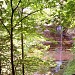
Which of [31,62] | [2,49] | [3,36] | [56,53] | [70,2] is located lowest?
[56,53]

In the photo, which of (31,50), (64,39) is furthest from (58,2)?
(64,39)

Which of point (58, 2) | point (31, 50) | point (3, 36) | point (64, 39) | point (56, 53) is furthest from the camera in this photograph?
point (64, 39)

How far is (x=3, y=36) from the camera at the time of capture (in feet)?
15.6

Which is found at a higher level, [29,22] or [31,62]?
[29,22]

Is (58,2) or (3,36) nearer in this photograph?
(58,2)

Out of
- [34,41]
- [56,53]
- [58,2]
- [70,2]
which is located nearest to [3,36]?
[34,41]

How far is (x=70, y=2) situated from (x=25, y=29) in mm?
1296

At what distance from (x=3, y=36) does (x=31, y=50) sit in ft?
5.34

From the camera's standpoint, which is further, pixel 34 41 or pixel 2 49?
pixel 34 41

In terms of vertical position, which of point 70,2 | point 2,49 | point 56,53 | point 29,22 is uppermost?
point 70,2

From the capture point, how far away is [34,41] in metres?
5.77

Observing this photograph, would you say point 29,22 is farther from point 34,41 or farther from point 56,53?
point 56,53

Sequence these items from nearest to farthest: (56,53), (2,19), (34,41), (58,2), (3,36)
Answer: (58,2), (2,19), (3,36), (34,41), (56,53)

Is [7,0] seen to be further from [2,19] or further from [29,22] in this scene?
[29,22]
